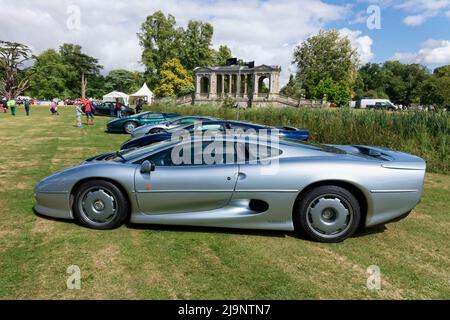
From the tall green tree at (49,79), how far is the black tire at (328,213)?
8844cm

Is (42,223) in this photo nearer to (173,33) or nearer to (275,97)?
(275,97)

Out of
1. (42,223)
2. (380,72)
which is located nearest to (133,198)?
(42,223)

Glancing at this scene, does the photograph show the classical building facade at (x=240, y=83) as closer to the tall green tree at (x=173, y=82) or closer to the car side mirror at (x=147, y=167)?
the tall green tree at (x=173, y=82)

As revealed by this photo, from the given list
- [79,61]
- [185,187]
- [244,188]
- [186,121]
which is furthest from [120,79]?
[244,188]

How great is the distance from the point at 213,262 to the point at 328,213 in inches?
57.0

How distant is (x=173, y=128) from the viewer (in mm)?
11055

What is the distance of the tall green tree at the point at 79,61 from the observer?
93.0 m

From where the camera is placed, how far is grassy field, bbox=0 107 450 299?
9.32 ft

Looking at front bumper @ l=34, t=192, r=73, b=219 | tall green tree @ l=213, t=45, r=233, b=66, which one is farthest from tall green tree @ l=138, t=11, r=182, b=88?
front bumper @ l=34, t=192, r=73, b=219

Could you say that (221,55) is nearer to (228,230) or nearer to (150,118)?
(150,118)

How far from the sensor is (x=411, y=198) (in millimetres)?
3695

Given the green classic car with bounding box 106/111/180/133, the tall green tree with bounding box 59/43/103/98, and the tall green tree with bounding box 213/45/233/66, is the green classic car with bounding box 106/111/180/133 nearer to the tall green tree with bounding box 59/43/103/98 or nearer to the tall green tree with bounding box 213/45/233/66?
the tall green tree with bounding box 213/45/233/66

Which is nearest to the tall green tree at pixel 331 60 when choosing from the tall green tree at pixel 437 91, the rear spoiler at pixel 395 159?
the tall green tree at pixel 437 91

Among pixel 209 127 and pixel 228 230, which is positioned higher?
pixel 209 127
